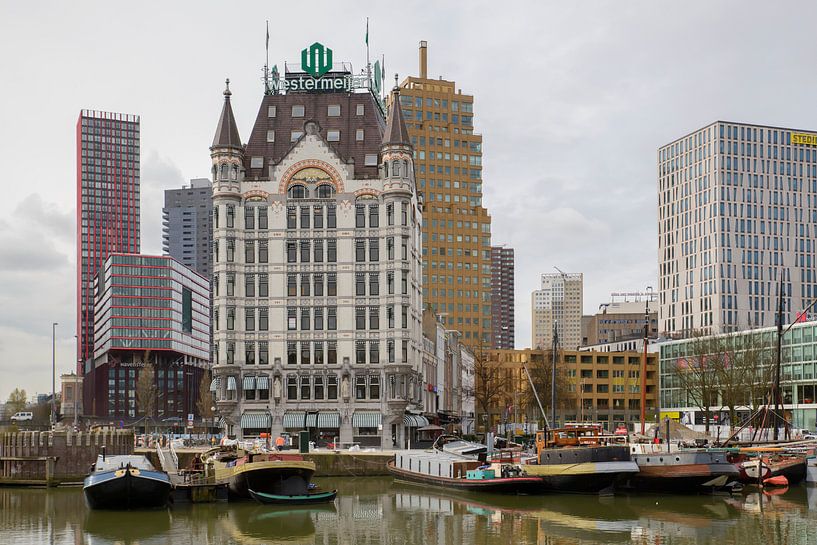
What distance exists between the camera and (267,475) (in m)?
Result: 72.8

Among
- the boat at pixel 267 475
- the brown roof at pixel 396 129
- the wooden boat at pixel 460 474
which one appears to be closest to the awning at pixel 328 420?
the wooden boat at pixel 460 474

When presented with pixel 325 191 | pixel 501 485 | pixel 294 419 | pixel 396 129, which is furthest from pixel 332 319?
pixel 501 485

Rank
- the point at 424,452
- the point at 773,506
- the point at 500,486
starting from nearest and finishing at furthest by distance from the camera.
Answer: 1. the point at 773,506
2. the point at 500,486
3. the point at 424,452

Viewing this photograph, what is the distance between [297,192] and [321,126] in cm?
984

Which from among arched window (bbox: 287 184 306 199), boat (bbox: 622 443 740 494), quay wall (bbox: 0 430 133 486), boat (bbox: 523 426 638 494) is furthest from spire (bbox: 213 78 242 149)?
boat (bbox: 622 443 740 494)

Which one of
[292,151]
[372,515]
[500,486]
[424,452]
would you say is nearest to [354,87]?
[292,151]

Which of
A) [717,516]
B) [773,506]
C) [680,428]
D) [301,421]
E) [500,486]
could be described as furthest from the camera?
[680,428]

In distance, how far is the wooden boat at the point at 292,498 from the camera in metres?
72.2

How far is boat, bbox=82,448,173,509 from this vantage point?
68500 mm

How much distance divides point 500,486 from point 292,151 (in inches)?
2234

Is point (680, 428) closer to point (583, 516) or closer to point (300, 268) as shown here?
point (300, 268)

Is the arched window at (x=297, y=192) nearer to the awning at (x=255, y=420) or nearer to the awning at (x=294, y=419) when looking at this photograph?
the awning at (x=294, y=419)

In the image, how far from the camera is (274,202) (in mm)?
121500

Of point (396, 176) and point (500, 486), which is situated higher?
point (396, 176)
